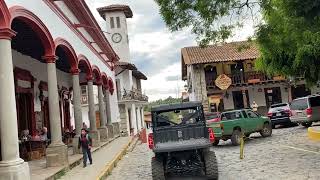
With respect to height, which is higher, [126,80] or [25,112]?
[126,80]

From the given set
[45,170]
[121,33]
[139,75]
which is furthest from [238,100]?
[45,170]

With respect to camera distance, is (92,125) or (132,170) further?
(92,125)

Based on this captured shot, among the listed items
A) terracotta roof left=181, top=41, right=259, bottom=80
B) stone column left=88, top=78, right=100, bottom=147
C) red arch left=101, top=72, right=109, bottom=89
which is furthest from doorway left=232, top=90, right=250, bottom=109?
stone column left=88, top=78, right=100, bottom=147

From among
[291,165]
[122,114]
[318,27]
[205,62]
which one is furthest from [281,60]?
[122,114]

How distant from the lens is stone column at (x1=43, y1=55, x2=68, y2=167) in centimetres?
1552

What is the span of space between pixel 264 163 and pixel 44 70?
44.2 ft

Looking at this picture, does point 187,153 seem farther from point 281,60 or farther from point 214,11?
point 281,60

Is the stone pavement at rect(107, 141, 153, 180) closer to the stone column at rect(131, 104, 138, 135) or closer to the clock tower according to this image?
the stone column at rect(131, 104, 138, 135)

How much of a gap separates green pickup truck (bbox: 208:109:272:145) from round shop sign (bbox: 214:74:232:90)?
68.2 feet

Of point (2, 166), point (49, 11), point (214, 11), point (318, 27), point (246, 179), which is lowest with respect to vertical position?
point (246, 179)

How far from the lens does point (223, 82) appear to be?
43625 millimetres

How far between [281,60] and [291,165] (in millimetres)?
9550

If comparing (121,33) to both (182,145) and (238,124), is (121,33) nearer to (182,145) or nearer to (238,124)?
(238,124)

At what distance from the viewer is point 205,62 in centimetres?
4369
